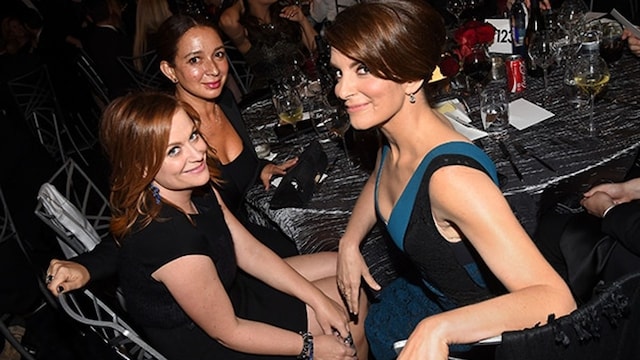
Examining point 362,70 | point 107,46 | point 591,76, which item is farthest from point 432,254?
point 107,46

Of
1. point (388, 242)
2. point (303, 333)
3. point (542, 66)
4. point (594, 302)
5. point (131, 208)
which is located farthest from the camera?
point (542, 66)

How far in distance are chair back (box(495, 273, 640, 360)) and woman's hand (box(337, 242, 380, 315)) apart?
0.77 metres

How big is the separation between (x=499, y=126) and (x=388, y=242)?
587 millimetres

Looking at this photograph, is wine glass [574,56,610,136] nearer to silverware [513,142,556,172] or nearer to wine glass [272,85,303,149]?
silverware [513,142,556,172]

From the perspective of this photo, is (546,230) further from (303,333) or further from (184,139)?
(184,139)

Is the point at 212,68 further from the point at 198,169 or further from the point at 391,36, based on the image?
the point at 391,36

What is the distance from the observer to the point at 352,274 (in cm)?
186

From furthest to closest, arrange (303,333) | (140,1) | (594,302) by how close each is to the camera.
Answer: (140,1) < (303,333) < (594,302)

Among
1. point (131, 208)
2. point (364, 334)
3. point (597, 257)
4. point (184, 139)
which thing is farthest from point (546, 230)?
point (131, 208)

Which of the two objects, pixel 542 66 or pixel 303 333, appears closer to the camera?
pixel 303 333

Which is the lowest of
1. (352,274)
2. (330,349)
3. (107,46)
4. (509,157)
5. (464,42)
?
(330,349)

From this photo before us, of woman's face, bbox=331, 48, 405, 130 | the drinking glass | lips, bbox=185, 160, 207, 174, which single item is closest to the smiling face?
lips, bbox=185, 160, 207, 174

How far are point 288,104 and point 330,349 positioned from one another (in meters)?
1.08

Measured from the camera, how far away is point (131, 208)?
1.69 metres
